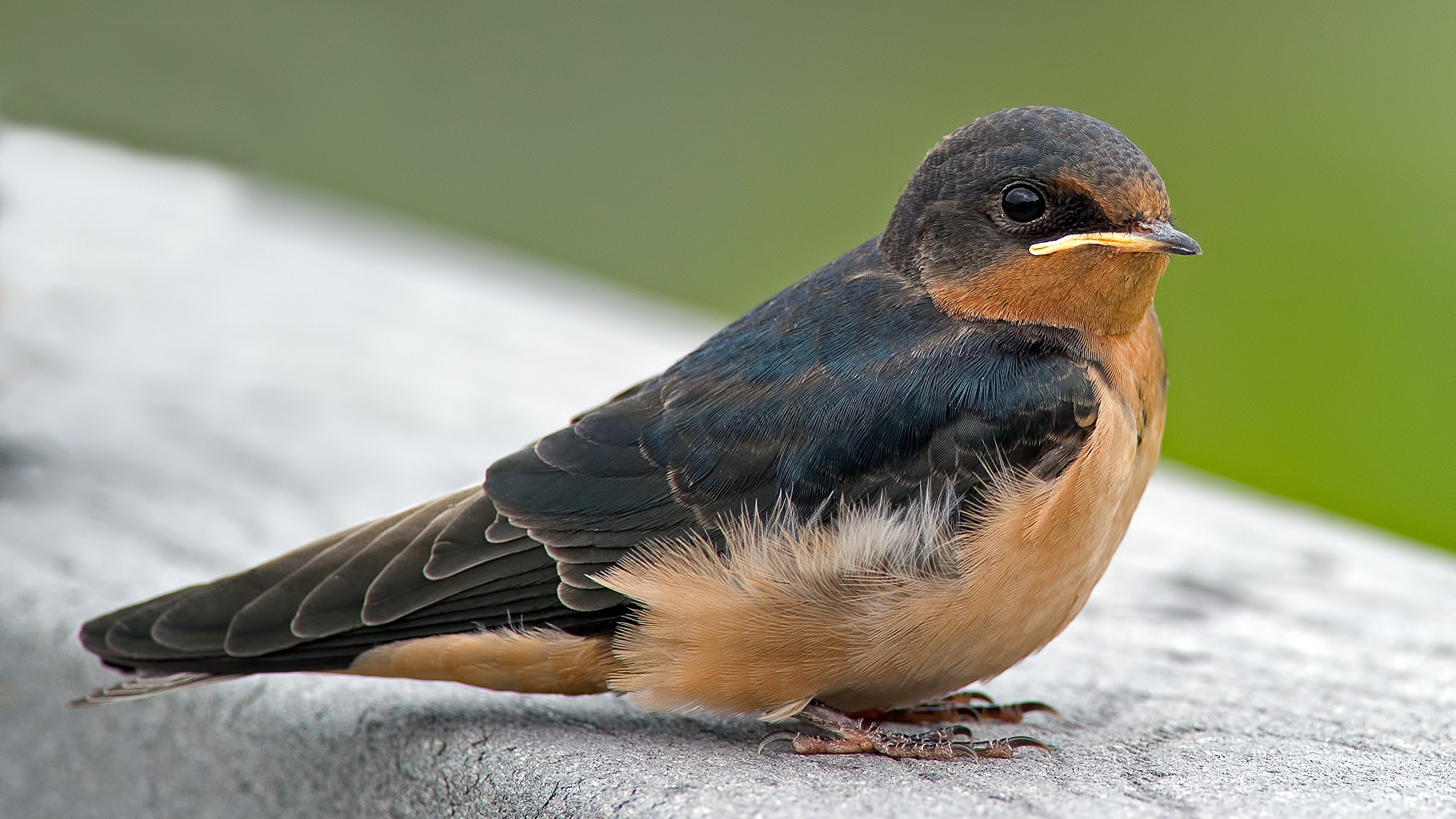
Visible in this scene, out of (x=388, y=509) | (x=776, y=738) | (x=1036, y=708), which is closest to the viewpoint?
(x=776, y=738)

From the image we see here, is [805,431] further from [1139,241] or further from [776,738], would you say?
[1139,241]

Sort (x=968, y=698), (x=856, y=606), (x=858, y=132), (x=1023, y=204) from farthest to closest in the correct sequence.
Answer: (x=858, y=132), (x=968, y=698), (x=1023, y=204), (x=856, y=606)

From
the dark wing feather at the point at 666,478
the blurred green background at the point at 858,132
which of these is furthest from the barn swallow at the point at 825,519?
the blurred green background at the point at 858,132

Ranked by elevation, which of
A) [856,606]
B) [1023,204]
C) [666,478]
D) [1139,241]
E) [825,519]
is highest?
[1023,204]

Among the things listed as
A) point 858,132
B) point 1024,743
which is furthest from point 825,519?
point 858,132

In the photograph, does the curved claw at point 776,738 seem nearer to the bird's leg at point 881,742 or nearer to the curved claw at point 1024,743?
the bird's leg at point 881,742

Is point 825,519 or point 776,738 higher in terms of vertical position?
point 825,519

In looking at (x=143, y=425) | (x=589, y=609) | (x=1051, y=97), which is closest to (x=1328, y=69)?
(x=1051, y=97)

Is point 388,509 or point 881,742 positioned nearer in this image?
point 881,742

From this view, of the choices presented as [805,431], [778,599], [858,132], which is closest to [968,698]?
[778,599]

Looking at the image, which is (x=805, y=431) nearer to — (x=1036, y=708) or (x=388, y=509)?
(x=1036, y=708)
